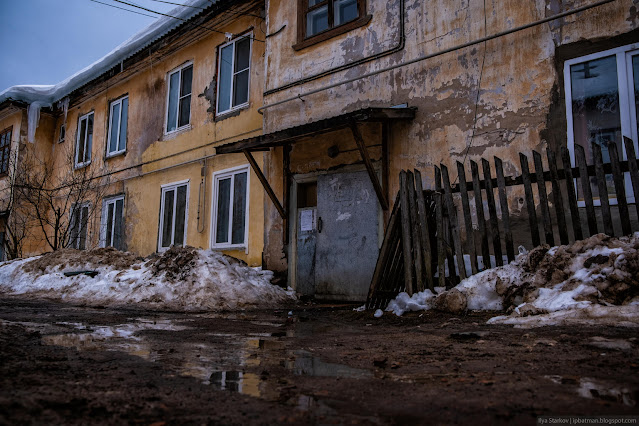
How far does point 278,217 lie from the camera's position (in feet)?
29.2

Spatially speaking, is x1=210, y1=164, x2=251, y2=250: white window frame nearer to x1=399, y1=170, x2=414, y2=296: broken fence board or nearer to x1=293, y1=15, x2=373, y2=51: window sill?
x1=293, y1=15, x2=373, y2=51: window sill

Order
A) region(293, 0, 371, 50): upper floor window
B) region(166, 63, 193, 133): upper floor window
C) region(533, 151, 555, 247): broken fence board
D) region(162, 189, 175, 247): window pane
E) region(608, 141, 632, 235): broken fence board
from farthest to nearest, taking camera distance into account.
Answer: region(166, 63, 193, 133): upper floor window < region(162, 189, 175, 247): window pane < region(293, 0, 371, 50): upper floor window < region(533, 151, 555, 247): broken fence board < region(608, 141, 632, 235): broken fence board

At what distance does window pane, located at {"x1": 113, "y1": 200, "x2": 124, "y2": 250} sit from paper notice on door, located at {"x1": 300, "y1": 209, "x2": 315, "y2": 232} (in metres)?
6.94

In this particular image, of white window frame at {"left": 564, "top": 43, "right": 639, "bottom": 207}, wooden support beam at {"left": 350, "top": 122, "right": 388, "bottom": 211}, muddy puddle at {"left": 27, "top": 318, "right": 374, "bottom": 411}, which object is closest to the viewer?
muddy puddle at {"left": 27, "top": 318, "right": 374, "bottom": 411}

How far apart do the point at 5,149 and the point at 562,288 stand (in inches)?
777

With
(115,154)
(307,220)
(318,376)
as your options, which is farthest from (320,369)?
(115,154)

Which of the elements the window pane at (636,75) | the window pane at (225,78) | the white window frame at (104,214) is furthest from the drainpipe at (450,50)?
the white window frame at (104,214)

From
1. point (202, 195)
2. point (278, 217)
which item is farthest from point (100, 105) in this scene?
point (278, 217)

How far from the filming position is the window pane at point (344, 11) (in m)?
8.15

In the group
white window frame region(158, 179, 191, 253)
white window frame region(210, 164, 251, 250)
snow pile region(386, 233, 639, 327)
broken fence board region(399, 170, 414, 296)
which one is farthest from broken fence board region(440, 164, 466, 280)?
white window frame region(158, 179, 191, 253)

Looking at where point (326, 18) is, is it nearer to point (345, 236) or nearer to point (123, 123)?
point (345, 236)

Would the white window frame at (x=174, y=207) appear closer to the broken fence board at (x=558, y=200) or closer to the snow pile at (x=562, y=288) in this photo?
the snow pile at (x=562, y=288)

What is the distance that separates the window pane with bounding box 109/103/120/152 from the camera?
1410 centimetres

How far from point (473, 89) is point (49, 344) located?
570cm
